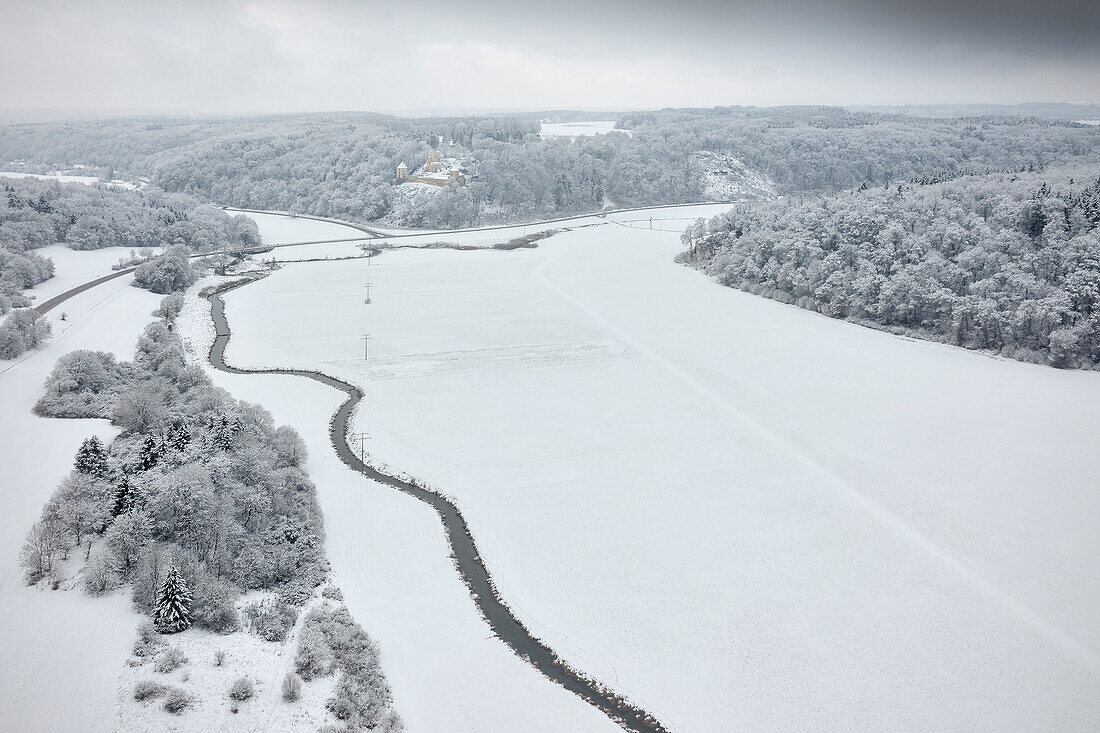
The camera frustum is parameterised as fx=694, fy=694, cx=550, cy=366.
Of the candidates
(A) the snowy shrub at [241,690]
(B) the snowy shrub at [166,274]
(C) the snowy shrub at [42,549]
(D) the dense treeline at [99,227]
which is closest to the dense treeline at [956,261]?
(A) the snowy shrub at [241,690]

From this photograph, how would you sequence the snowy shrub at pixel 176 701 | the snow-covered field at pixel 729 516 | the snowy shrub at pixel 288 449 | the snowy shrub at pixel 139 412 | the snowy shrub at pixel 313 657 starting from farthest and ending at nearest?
the snowy shrub at pixel 139 412
the snowy shrub at pixel 288 449
the snow-covered field at pixel 729 516
the snowy shrub at pixel 313 657
the snowy shrub at pixel 176 701

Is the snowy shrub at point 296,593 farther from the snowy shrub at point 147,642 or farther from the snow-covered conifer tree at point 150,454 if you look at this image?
the snow-covered conifer tree at point 150,454

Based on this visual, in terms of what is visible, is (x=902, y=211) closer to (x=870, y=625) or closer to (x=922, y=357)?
(x=922, y=357)

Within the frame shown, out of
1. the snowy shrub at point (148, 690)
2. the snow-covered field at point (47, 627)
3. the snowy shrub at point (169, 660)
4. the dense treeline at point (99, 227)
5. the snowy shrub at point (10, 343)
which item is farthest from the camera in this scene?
the dense treeline at point (99, 227)

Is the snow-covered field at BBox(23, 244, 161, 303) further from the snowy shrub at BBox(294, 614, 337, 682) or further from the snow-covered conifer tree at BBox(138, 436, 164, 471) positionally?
the snowy shrub at BBox(294, 614, 337, 682)

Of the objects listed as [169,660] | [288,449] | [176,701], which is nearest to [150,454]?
[288,449]

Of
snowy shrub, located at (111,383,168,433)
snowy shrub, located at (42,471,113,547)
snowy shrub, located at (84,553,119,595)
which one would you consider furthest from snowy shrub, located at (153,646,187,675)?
snowy shrub, located at (111,383,168,433)
